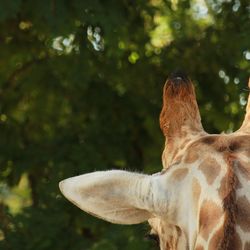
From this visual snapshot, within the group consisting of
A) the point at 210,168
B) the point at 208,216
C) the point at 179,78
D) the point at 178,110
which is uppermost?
the point at 179,78

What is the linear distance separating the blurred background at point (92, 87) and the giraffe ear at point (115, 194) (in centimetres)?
239

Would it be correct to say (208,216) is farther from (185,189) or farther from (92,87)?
(92,87)

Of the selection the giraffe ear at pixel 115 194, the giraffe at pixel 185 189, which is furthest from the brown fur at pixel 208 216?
the giraffe ear at pixel 115 194

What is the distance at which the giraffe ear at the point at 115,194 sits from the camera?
2691 millimetres

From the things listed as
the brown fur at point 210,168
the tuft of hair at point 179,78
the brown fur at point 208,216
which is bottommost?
the brown fur at point 208,216

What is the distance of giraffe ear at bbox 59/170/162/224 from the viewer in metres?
2.69

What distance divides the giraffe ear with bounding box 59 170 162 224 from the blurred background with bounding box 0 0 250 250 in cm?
239

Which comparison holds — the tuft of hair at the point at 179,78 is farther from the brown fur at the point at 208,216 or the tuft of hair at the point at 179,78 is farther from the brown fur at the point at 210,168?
the brown fur at the point at 208,216

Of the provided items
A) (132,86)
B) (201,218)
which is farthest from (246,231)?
(132,86)

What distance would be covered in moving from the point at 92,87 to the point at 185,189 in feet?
13.0

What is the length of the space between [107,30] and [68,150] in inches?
40.5

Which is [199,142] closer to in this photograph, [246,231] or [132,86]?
[246,231]

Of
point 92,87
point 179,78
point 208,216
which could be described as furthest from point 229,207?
point 92,87

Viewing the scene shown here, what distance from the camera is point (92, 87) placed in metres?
6.55
